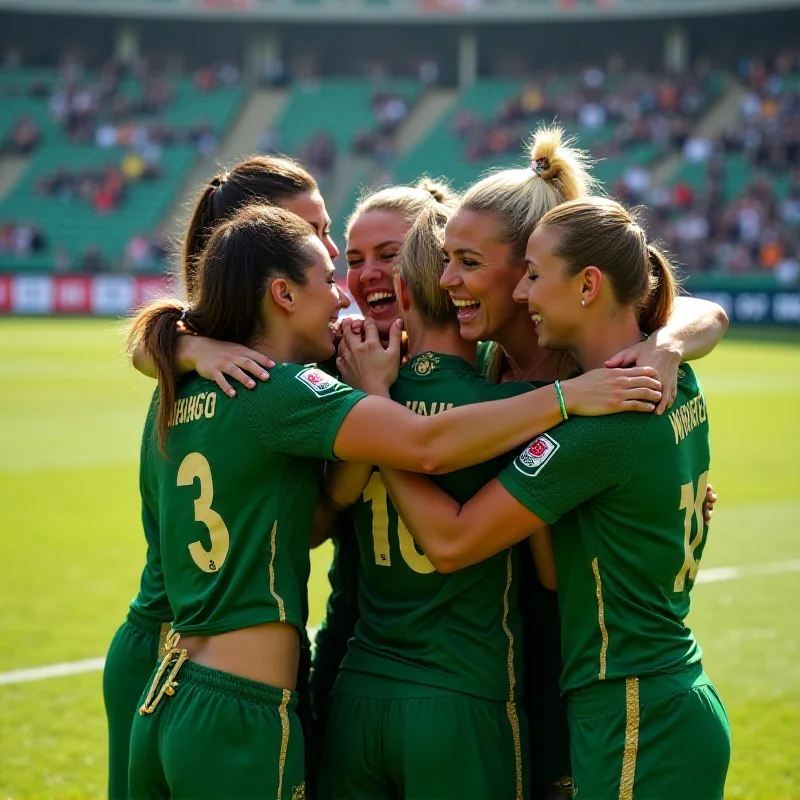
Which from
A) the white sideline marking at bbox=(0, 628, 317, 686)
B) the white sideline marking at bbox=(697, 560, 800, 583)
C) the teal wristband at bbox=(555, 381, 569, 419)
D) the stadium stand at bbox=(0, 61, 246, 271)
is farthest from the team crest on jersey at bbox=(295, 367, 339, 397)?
the stadium stand at bbox=(0, 61, 246, 271)

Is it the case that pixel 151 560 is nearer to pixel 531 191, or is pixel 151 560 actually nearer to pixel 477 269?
pixel 477 269

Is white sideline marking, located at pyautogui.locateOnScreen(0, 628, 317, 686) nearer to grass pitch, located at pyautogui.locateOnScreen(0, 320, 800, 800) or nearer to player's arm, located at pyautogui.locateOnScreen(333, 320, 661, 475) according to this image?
grass pitch, located at pyautogui.locateOnScreen(0, 320, 800, 800)

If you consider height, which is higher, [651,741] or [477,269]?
[477,269]

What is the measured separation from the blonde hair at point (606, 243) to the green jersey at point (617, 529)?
0.35m

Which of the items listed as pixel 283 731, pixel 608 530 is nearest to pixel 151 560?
pixel 283 731

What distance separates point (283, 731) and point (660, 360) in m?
1.35

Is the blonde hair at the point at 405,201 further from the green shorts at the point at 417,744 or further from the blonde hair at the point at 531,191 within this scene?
the green shorts at the point at 417,744

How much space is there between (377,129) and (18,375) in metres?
25.8

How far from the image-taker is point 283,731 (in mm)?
2850

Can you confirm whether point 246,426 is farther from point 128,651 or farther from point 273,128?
point 273,128

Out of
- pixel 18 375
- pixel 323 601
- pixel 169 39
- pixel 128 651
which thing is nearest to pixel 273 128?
pixel 169 39

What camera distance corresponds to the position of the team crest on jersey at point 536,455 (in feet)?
9.38

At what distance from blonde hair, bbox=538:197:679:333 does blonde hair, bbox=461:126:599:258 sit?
172 mm

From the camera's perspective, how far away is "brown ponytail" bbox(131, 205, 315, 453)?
3053 millimetres
